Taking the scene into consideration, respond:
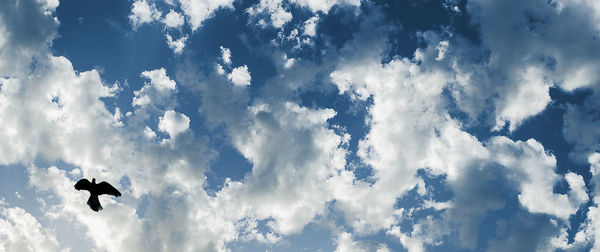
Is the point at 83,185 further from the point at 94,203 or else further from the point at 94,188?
the point at 94,203

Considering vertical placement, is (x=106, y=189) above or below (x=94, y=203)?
above

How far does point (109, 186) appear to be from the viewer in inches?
688

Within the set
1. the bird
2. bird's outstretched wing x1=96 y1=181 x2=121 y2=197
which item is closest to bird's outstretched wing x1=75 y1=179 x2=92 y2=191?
the bird

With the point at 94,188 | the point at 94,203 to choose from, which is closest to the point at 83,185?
the point at 94,188

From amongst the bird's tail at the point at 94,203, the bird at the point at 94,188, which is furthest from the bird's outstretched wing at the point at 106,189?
the bird's tail at the point at 94,203

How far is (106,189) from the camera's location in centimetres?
1744

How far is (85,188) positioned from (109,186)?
1.10m

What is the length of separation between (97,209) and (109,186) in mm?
1163

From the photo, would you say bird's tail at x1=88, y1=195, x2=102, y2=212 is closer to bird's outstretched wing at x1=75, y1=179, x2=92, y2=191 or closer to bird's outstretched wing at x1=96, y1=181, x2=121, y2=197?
bird's outstretched wing at x1=96, y1=181, x2=121, y2=197

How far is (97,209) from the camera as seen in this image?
17125 mm

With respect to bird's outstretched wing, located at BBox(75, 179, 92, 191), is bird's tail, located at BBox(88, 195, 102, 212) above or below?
below

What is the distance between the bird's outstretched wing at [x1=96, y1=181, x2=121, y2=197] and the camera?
17.3m

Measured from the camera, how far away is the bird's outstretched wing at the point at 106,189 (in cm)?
1730

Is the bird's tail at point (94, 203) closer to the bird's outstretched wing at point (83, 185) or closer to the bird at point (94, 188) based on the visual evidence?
the bird at point (94, 188)
